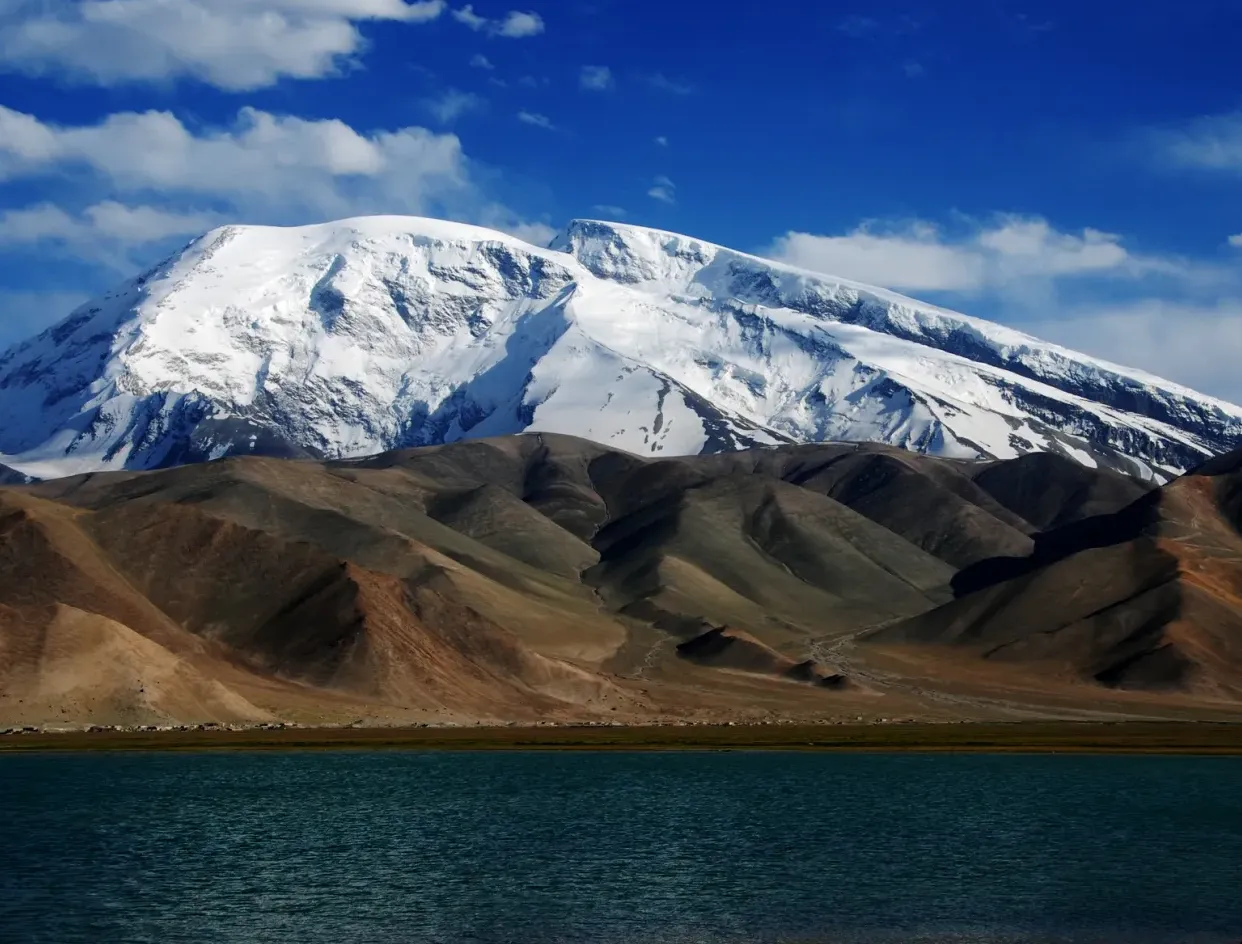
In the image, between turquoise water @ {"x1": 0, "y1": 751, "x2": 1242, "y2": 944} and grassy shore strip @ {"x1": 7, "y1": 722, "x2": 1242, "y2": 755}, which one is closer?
turquoise water @ {"x1": 0, "y1": 751, "x2": 1242, "y2": 944}

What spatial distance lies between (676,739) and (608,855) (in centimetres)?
9244

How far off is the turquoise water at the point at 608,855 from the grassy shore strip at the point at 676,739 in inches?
944

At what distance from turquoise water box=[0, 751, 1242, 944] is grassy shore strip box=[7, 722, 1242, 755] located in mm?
23972

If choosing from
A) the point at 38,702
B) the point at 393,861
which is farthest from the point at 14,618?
the point at 393,861

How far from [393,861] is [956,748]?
95.0m

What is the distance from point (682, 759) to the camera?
143 meters

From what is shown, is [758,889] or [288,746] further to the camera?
[288,746]

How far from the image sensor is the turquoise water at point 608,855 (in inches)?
2371

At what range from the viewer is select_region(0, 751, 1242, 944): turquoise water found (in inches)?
2371

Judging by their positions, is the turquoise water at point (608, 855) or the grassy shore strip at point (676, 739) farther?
the grassy shore strip at point (676, 739)

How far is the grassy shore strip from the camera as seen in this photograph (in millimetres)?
151375

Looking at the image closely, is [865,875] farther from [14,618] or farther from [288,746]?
[14,618]

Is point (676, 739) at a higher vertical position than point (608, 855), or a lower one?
higher

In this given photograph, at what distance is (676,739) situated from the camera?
170 m
